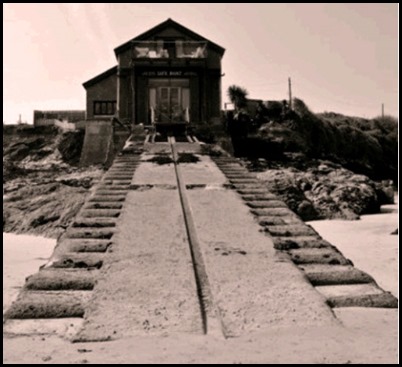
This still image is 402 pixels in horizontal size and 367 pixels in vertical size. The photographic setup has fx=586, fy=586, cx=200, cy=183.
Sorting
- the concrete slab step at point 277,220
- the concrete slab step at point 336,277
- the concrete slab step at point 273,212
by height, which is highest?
the concrete slab step at point 273,212

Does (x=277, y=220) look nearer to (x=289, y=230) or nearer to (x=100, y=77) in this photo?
(x=289, y=230)

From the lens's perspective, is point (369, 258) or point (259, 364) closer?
point (259, 364)

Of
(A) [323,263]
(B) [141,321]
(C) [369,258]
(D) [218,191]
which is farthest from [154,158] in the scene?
(B) [141,321]

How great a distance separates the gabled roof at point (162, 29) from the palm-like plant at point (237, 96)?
8.05m

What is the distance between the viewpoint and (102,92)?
36.2 m

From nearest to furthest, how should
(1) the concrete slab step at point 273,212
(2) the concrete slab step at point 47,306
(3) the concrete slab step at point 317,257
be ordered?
(2) the concrete slab step at point 47,306, (3) the concrete slab step at point 317,257, (1) the concrete slab step at point 273,212

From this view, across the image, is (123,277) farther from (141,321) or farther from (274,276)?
(274,276)

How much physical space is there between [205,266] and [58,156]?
3126 cm

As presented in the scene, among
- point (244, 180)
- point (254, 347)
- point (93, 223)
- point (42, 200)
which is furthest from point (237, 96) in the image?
point (254, 347)

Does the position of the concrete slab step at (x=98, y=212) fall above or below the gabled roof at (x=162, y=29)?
below

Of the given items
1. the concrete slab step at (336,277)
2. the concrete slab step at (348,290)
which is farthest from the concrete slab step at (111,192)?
the concrete slab step at (348,290)

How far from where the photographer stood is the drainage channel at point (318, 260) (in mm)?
5465

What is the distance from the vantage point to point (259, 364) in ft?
13.2

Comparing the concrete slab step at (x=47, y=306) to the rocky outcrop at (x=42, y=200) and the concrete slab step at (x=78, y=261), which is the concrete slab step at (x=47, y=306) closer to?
the concrete slab step at (x=78, y=261)
